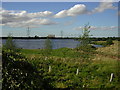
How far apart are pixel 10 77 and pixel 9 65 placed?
0.41 m

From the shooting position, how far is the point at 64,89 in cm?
885

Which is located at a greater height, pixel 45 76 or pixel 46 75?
pixel 45 76

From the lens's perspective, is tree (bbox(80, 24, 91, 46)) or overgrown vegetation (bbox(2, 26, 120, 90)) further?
tree (bbox(80, 24, 91, 46))

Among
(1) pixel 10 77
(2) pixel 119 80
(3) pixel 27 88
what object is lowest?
(2) pixel 119 80

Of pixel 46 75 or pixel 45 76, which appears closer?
pixel 45 76

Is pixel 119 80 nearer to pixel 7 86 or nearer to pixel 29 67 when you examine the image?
pixel 29 67

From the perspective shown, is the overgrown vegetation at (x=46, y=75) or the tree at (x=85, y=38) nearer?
the overgrown vegetation at (x=46, y=75)

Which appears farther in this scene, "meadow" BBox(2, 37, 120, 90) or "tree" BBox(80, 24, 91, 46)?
"tree" BBox(80, 24, 91, 46)

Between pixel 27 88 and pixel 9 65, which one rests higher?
pixel 9 65

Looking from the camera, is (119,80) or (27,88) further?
(119,80)

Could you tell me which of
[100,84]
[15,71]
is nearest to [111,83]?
[100,84]

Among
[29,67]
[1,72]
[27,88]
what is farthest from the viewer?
[29,67]

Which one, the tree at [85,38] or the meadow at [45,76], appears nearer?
the meadow at [45,76]

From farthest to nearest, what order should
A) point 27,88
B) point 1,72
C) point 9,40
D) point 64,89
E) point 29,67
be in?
1. point 9,40
2. point 64,89
3. point 29,67
4. point 27,88
5. point 1,72
